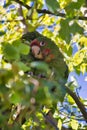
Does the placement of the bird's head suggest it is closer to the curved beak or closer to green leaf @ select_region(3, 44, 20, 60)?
the curved beak

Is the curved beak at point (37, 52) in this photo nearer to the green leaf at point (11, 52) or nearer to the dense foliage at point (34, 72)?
the dense foliage at point (34, 72)

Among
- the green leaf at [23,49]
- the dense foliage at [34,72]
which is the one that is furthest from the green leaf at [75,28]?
the green leaf at [23,49]

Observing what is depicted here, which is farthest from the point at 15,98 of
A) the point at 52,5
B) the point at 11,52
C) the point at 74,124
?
the point at 74,124

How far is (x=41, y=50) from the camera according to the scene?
1.54 meters

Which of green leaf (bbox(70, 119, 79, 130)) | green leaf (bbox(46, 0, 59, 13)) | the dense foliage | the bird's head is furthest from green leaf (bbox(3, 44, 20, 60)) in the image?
green leaf (bbox(70, 119, 79, 130))

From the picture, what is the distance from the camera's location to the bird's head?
151 cm

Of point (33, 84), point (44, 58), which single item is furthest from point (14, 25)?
point (33, 84)

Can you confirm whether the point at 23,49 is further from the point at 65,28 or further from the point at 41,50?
the point at 41,50

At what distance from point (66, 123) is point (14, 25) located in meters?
0.70

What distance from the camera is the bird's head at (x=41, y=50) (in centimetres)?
151

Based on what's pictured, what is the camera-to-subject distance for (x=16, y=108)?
1.34m

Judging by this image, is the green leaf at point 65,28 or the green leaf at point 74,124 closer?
the green leaf at point 65,28

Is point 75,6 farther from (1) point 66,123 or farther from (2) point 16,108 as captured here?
(1) point 66,123

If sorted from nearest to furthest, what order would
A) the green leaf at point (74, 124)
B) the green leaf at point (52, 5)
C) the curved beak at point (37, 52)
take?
1. the green leaf at point (52, 5)
2. the curved beak at point (37, 52)
3. the green leaf at point (74, 124)
